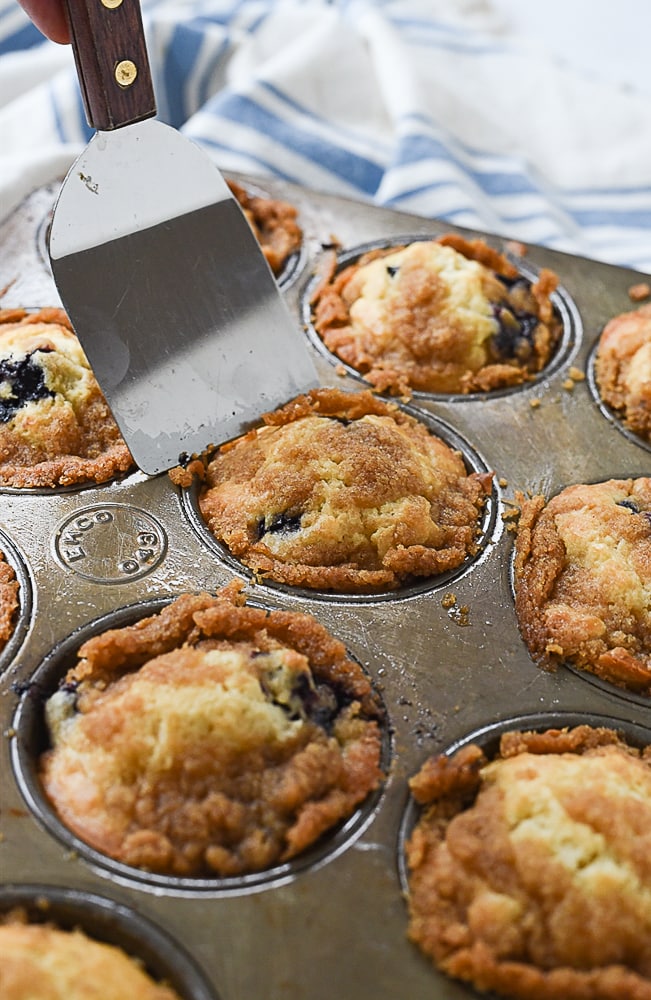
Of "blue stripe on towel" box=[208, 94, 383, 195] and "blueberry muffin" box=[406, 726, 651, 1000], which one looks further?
"blue stripe on towel" box=[208, 94, 383, 195]

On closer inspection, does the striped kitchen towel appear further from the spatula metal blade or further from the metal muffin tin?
the spatula metal blade

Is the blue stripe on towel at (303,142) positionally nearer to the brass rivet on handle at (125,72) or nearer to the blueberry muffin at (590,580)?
the brass rivet on handle at (125,72)

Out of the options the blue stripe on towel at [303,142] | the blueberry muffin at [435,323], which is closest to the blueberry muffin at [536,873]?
the blueberry muffin at [435,323]

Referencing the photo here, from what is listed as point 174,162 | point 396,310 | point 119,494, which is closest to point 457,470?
point 396,310

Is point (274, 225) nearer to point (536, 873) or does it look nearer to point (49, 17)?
point (49, 17)

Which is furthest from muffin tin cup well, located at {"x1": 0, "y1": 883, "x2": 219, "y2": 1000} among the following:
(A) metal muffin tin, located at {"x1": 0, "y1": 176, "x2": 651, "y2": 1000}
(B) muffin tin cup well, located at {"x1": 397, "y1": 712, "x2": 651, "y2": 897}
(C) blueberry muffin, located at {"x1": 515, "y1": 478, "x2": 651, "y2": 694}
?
(C) blueberry muffin, located at {"x1": 515, "y1": 478, "x2": 651, "y2": 694}

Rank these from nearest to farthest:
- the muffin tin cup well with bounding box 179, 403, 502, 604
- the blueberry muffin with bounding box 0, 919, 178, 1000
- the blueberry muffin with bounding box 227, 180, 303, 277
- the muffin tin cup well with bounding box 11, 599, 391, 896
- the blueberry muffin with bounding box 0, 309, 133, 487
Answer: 1. the blueberry muffin with bounding box 0, 919, 178, 1000
2. the muffin tin cup well with bounding box 11, 599, 391, 896
3. the muffin tin cup well with bounding box 179, 403, 502, 604
4. the blueberry muffin with bounding box 0, 309, 133, 487
5. the blueberry muffin with bounding box 227, 180, 303, 277

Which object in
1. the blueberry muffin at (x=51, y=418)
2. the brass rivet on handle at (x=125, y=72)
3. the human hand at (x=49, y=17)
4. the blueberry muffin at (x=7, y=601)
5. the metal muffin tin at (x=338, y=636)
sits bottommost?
the metal muffin tin at (x=338, y=636)

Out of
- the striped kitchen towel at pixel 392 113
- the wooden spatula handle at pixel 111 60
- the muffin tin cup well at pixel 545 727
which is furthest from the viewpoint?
the striped kitchen towel at pixel 392 113
